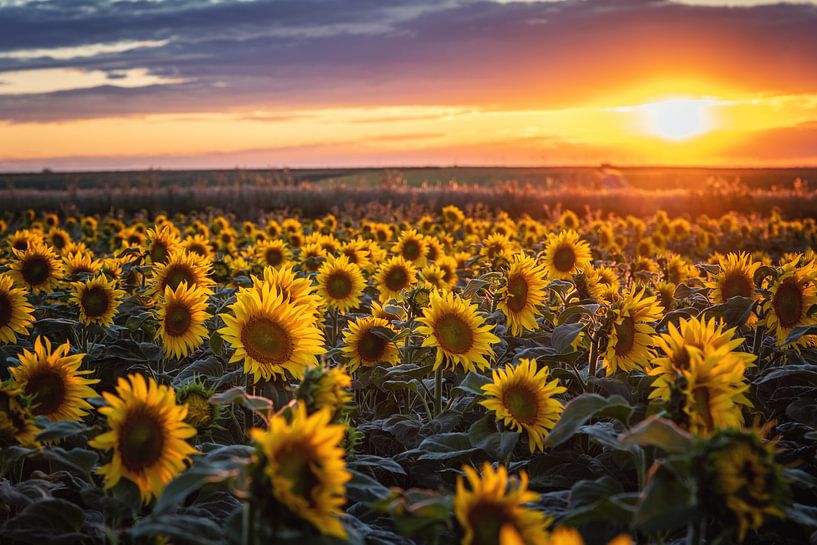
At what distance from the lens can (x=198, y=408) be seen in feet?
7.89

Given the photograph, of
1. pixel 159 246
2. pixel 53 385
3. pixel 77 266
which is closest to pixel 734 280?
pixel 53 385

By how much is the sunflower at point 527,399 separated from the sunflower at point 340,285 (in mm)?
2290

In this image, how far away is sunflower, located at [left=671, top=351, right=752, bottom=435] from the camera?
6.39 ft

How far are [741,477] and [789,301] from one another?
2201 millimetres

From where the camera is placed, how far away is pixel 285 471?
1601 millimetres

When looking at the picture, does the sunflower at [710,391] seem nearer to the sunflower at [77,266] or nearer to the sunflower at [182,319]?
the sunflower at [182,319]

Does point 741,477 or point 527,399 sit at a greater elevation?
point 741,477

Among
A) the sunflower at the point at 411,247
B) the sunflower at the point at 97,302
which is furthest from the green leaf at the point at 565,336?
the sunflower at the point at 411,247

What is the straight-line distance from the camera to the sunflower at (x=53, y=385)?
8.52 feet

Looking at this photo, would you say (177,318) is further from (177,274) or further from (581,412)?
(581,412)

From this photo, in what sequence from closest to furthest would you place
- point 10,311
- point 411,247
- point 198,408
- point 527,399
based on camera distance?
point 198,408 < point 527,399 < point 10,311 < point 411,247

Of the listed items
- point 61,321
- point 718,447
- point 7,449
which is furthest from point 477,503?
point 61,321

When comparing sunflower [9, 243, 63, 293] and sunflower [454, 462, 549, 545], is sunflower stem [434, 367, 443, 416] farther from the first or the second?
sunflower [9, 243, 63, 293]

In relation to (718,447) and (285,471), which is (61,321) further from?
(718,447)
